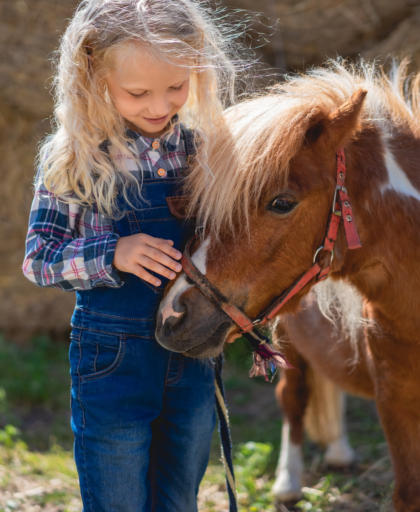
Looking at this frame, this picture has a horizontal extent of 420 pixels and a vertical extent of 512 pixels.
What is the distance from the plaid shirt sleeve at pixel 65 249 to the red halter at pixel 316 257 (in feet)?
0.63

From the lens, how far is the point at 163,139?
137 cm

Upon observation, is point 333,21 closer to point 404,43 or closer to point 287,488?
point 404,43

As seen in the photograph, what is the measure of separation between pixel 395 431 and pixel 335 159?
82cm

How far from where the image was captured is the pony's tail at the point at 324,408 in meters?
2.47

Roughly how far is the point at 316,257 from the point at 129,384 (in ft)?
1.84

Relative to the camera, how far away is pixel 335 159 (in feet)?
4.15

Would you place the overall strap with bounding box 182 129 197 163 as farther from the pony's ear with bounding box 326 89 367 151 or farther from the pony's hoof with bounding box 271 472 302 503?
the pony's hoof with bounding box 271 472 302 503

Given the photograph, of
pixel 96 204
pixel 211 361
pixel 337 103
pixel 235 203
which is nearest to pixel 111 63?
pixel 96 204

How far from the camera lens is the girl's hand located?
1.17m

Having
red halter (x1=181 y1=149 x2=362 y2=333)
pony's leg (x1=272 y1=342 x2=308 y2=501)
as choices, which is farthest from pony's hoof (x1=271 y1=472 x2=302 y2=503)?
red halter (x1=181 y1=149 x2=362 y2=333)

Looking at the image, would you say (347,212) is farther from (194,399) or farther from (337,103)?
(194,399)

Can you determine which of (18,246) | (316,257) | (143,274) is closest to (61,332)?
(18,246)

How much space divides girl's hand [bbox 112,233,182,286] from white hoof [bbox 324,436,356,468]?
1.67 metres

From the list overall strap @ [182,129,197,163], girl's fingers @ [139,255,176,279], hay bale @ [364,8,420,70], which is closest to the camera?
girl's fingers @ [139,255,176,279]
